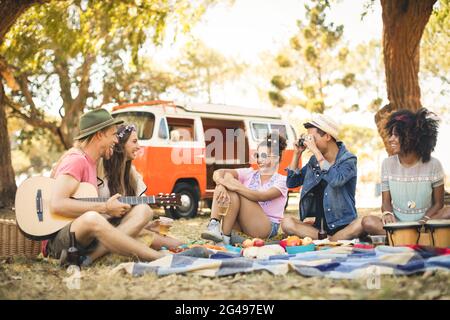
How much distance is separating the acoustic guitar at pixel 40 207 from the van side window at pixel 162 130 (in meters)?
5.80

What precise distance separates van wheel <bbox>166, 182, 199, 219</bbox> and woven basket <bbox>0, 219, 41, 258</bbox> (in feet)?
17.2

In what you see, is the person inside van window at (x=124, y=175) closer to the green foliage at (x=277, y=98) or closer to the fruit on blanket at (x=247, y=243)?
the fruit on blanket at (x=247, y=243)

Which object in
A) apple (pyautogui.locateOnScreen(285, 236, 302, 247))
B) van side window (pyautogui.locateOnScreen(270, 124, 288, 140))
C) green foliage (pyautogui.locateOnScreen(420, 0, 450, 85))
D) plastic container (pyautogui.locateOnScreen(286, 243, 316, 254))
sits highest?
green foliage (pyautogui.locateOnScreen(420, 0, 450, 85))

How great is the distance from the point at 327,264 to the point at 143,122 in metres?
6.83

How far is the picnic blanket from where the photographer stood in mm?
3490

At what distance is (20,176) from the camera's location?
3869 centimetres

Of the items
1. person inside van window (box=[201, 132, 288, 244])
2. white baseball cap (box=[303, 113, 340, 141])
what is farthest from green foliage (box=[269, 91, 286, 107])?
white baseball cap (box=[303, 113, 340, 141])

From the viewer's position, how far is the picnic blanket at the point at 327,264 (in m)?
3.49

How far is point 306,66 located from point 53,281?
24.6 m

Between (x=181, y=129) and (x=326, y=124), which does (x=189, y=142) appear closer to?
(x=181, y=129)

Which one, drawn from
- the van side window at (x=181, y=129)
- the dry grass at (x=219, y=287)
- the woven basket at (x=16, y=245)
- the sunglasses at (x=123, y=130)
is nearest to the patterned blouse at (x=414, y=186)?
the dry grass at (x=219, y=287)

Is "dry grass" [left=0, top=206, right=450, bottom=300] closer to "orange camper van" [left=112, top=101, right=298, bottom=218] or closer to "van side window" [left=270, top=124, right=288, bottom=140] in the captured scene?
"orange camper van" [left=112, top=101, right=298, bottom=218]
